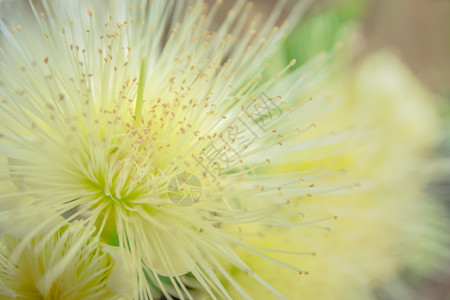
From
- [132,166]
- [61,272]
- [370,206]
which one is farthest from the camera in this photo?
[370,206]

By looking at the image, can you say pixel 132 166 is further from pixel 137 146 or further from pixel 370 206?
pixel 370 206

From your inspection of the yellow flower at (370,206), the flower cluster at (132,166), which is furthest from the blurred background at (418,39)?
the flower cluster at (132,166)

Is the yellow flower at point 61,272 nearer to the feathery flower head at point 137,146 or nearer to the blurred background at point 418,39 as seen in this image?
the feathery flower head at point 137,146

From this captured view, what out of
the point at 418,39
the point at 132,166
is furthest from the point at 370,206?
→ the point at 418,39

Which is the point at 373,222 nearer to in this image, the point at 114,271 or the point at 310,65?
the point at 310,65

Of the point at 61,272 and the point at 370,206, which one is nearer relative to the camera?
the point at 61,272

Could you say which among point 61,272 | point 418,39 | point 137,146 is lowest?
point 61,272
